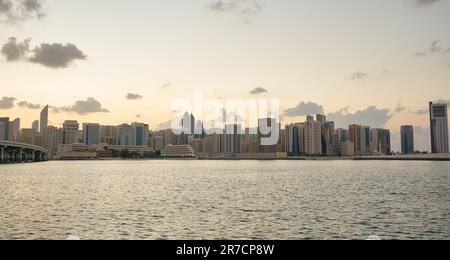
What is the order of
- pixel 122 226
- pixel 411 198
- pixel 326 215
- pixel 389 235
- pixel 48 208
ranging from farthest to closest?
pixel 411 198 < pixel 48 208 < pixel 326 215 < pixel 122 226 < pixel 389 235

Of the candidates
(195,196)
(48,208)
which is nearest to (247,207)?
(195,196)

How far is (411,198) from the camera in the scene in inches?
1905

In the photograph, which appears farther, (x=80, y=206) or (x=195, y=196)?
(x=195, y=196)

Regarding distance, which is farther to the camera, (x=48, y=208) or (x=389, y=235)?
(x=48, y=208)
